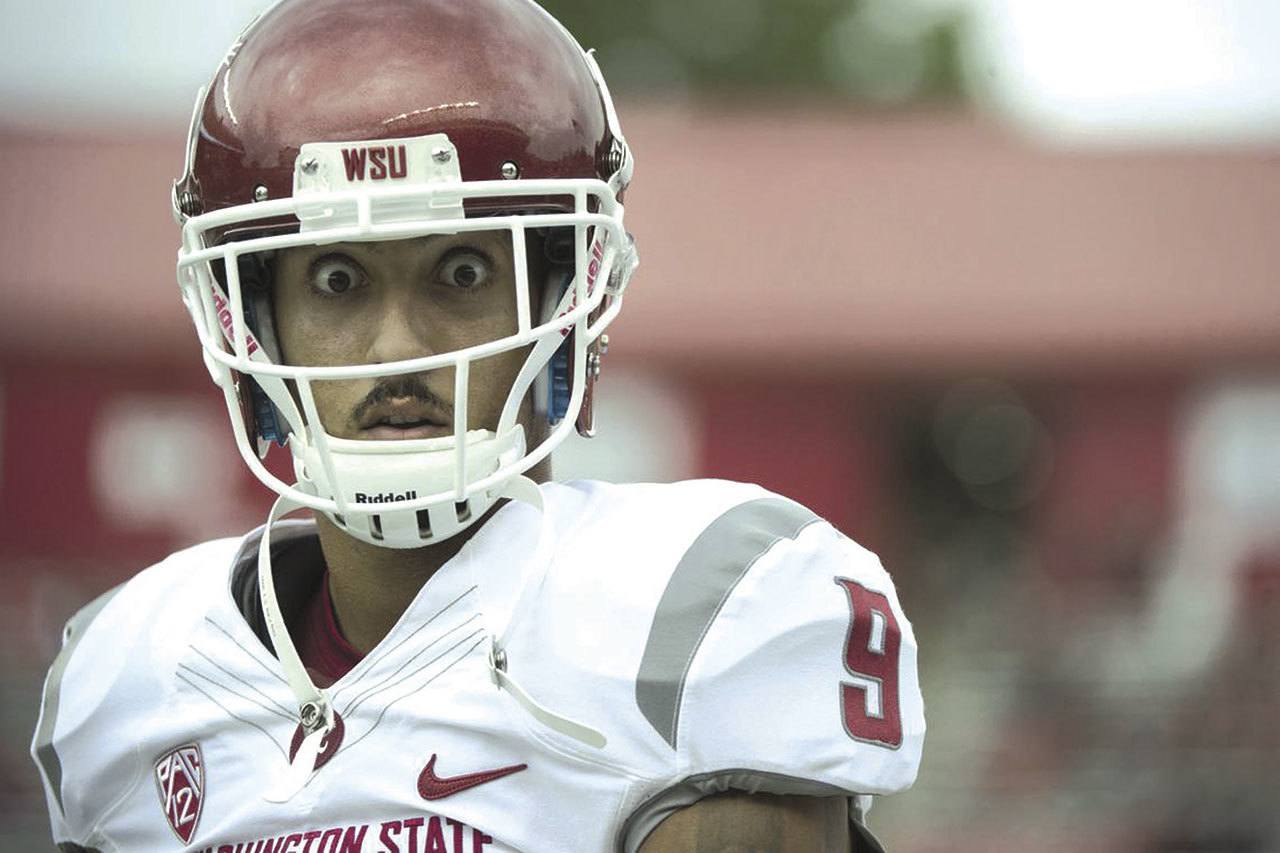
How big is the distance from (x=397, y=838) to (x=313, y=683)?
0.24m

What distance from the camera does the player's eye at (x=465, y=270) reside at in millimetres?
1853

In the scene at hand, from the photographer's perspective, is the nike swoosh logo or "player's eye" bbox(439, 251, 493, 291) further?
"player's eye" bbox(439, 251, 493, 291)

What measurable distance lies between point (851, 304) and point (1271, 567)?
280cm

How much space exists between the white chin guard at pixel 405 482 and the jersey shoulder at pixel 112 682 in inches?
11.5

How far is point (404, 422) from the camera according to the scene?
1.81 metres

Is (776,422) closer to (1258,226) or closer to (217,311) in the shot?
(1258,226)

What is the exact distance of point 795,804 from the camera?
5.45ft

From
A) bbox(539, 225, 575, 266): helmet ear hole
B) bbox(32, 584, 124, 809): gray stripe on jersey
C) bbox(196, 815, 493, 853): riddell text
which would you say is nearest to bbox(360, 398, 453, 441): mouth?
bbox(539, 225, 575, 266): helmet ear hole

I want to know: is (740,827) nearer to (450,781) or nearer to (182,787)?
(450,781)

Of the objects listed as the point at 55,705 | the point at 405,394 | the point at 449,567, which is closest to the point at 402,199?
the point at 405,394

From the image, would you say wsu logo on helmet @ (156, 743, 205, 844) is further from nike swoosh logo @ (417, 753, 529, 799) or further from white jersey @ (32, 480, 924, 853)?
nike swoosh logo @ (417, 753, 529, 799)

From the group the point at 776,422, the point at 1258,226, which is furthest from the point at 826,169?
the point at 1258,226

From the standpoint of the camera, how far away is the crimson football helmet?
1.76 m

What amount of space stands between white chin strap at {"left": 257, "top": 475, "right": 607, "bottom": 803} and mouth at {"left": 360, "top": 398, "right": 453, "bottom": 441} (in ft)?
0.31
